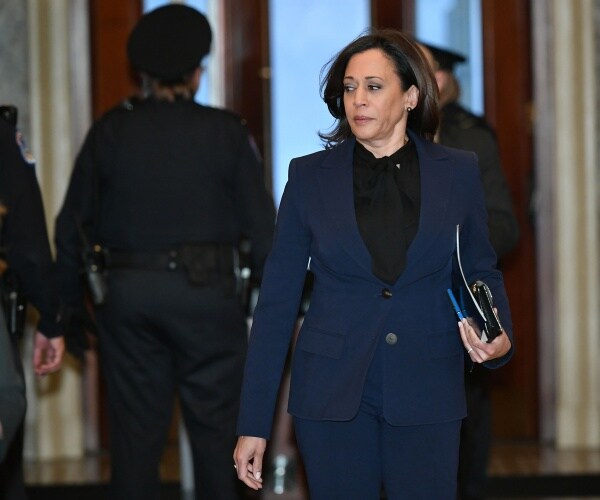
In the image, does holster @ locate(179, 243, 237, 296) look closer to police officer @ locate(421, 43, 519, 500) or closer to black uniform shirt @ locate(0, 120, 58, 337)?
black uniform shirt @ locate(0, 120, 58, 337)

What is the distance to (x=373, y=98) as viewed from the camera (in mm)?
2879

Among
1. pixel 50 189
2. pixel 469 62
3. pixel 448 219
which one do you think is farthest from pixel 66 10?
pixel 448 219

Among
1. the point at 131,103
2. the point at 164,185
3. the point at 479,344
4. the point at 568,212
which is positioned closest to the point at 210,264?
the point at 164,185

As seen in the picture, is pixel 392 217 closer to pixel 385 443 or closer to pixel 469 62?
pixel 385 443

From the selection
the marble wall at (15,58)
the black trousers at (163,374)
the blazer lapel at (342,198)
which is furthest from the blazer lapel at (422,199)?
the marble wall at (15,58)

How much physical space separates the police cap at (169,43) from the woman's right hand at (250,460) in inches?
66.6

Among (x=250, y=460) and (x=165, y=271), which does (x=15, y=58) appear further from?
(x=250, y=460)

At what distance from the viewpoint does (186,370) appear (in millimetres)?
4141

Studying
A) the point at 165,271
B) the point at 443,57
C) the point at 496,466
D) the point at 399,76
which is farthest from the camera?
the point at 496,466

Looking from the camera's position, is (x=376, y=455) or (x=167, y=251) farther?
(x=167, y=251)

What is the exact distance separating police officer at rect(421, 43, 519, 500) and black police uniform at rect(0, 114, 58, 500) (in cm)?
126

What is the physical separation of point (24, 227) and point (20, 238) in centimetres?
3

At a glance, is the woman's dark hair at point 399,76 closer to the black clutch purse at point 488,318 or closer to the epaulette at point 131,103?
the black clutch purse at point 488,318

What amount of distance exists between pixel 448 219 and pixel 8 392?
98 centimetres
